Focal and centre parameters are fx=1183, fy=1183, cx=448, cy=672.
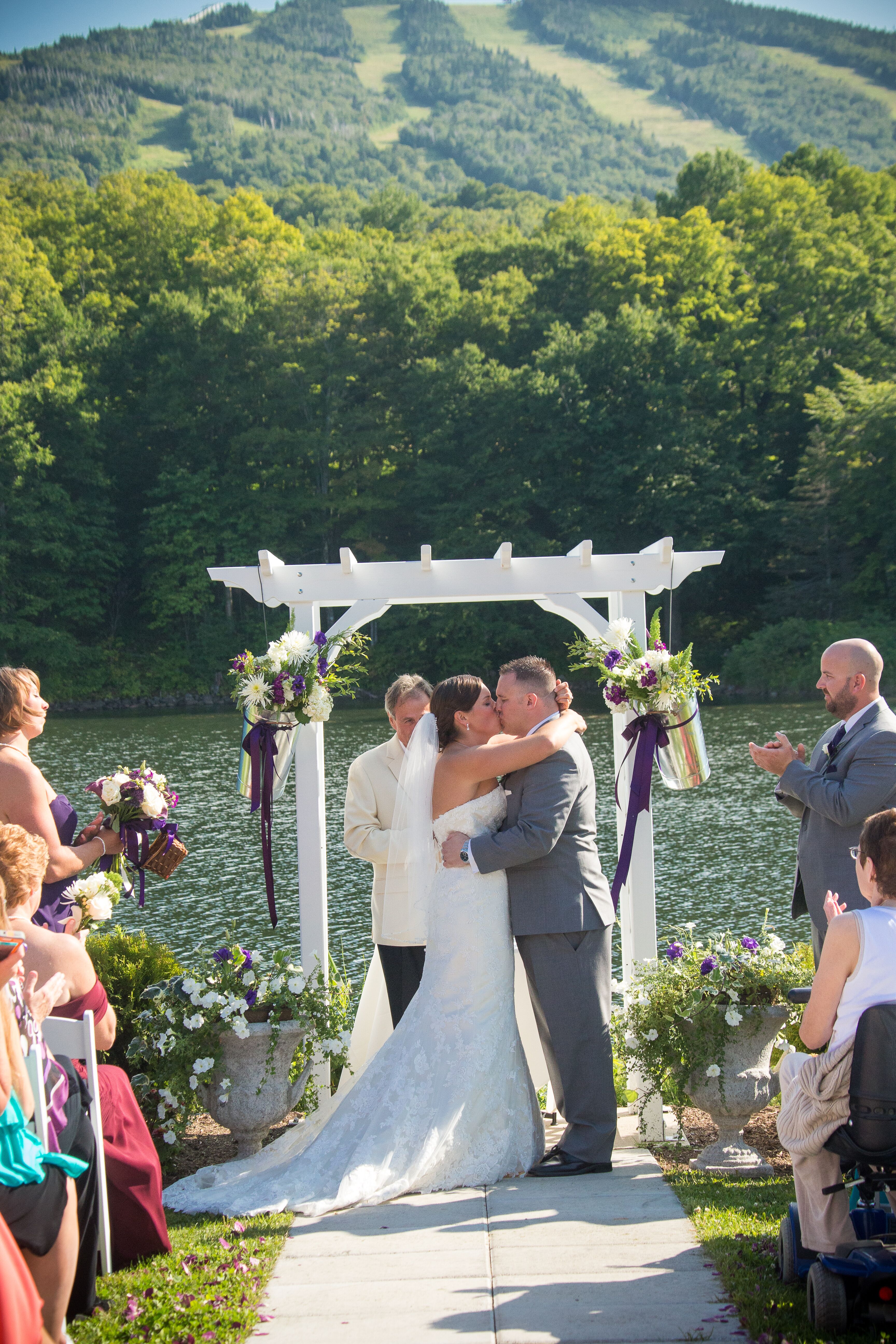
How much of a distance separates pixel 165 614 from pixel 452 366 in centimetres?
1124

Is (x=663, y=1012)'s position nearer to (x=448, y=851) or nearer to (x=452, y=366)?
(x=448, y=851)

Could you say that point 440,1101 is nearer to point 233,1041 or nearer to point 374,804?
point 233,1041

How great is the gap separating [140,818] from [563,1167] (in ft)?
6.71

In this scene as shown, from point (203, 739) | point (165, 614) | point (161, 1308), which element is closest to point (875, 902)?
point (161, 1308)

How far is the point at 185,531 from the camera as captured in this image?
115 ft

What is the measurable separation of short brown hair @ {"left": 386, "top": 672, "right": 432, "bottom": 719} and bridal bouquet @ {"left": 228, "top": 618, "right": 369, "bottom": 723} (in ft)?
0.65

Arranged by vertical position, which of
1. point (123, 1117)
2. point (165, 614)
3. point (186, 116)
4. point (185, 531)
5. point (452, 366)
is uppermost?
point (186, 116)

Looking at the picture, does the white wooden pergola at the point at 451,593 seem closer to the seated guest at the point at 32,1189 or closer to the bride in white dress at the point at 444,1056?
the bride in white dress at the point at 444,1056

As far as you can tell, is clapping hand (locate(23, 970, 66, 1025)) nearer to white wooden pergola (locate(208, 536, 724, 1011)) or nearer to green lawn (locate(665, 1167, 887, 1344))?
green lawn (locate(665, 1167, 887, 1344))

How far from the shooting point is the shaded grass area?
118 inches

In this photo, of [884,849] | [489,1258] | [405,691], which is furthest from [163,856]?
[884,849]

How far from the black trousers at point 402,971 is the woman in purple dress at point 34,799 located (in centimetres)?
129

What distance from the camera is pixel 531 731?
4.50 metres

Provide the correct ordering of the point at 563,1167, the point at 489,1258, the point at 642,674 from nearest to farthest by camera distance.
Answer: the point at 489,1258
the point at 563,1167
the point at 642,674
